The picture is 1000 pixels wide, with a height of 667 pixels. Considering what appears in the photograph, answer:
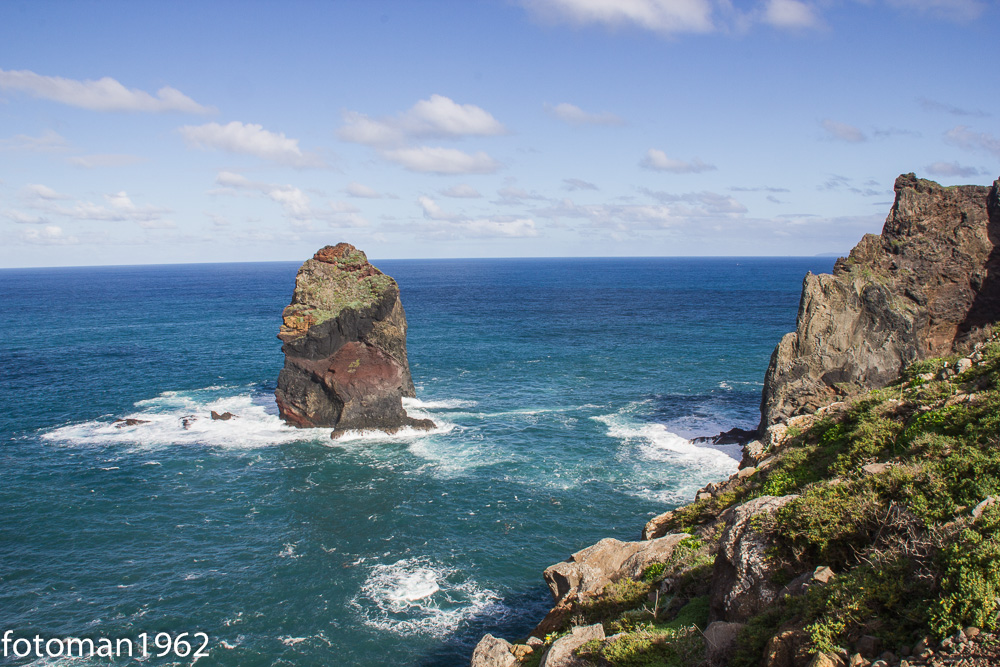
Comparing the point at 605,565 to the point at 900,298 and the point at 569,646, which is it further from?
the point at 900,298

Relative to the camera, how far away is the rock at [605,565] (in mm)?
17875

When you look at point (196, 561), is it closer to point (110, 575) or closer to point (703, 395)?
point (110, 575)

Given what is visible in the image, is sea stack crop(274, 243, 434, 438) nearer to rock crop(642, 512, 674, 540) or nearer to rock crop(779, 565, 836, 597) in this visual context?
rock crop(642, 512, 674, 540)

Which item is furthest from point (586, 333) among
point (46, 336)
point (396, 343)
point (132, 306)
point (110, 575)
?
point (132, 306)

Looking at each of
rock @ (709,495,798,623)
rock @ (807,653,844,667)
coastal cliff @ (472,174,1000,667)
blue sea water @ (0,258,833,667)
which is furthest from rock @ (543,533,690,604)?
blue sea water @ (0,258,833,667)

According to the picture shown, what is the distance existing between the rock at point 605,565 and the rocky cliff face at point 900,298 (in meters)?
31.0

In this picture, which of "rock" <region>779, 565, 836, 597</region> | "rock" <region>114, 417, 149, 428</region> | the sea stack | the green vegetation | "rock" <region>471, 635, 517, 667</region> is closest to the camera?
the green vegetation

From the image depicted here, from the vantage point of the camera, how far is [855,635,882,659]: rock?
9.18 meters

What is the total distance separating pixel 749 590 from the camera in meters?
12.5

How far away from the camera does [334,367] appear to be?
53.6 m

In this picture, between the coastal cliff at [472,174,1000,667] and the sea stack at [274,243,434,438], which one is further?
the sea stack at [274,243,434,438]

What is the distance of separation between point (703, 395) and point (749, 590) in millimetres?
52632

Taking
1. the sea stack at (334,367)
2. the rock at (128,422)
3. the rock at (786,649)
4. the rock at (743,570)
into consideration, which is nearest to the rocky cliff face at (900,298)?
the sea stack at (334,367)

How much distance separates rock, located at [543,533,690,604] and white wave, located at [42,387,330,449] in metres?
36.3
